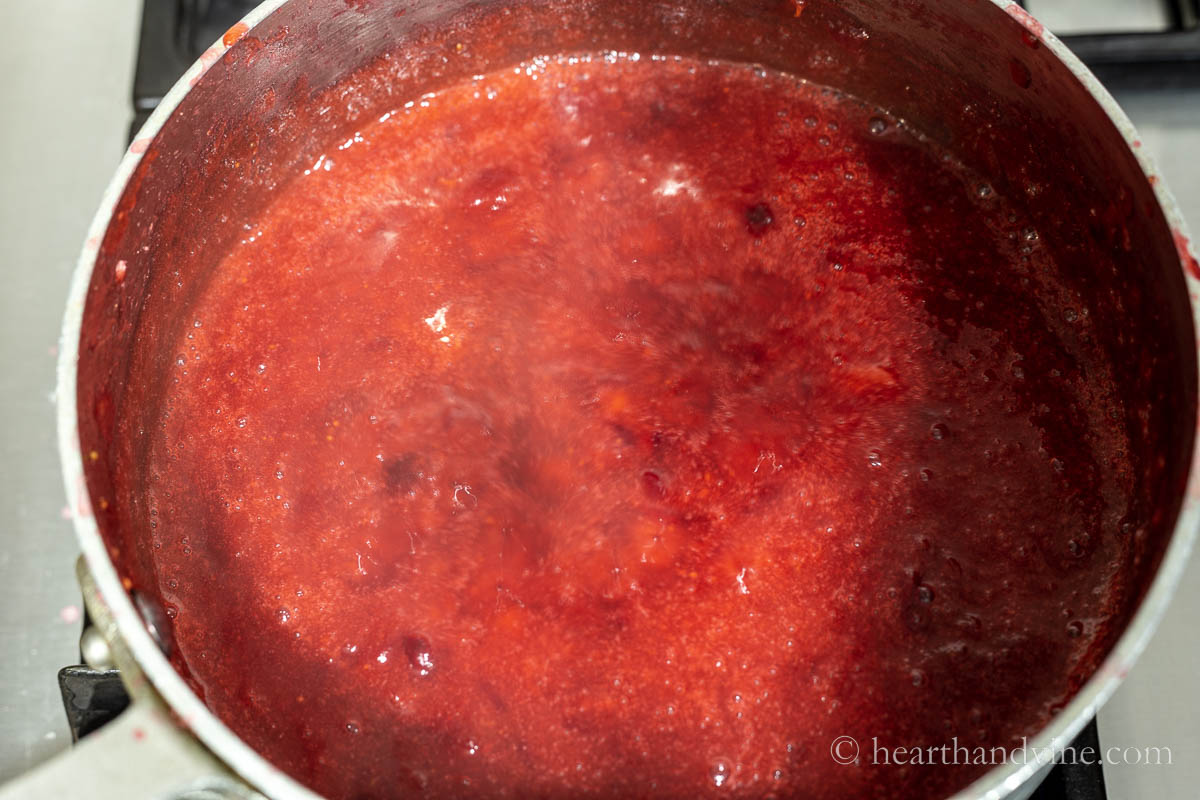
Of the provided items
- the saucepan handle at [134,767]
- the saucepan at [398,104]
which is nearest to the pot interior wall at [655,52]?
the saucepan at [398,104]

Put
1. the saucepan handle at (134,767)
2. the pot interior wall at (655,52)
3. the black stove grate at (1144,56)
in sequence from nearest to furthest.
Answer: the saucepan handle at (134,767) → the pot interior wall at (655,52) → the black stove grate at (1144,56)

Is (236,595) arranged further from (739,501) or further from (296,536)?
(739,501)

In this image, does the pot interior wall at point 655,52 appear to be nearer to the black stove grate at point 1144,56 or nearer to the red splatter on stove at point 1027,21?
the red splatter on stove at point 1027,21

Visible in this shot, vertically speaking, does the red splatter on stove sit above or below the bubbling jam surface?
above

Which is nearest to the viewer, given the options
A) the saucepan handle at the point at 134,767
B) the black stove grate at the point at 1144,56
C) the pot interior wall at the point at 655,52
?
the saucepan handle at the point at 134,767

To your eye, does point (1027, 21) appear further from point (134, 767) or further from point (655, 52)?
point (134, 767)

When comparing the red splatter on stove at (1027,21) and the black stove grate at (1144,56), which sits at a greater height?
the black stove grate at (1144,56)

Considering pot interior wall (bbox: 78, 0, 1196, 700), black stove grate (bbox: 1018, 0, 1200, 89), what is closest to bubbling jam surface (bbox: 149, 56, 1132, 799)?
pot interior wall (bbox: 78, 0, 1196, 700)

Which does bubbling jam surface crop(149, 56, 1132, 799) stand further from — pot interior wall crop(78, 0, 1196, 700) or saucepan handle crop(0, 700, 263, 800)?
saucepan handle crop(0, 700, 263, 800)

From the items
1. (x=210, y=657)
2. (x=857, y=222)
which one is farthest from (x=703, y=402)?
(x=210, y=657)
